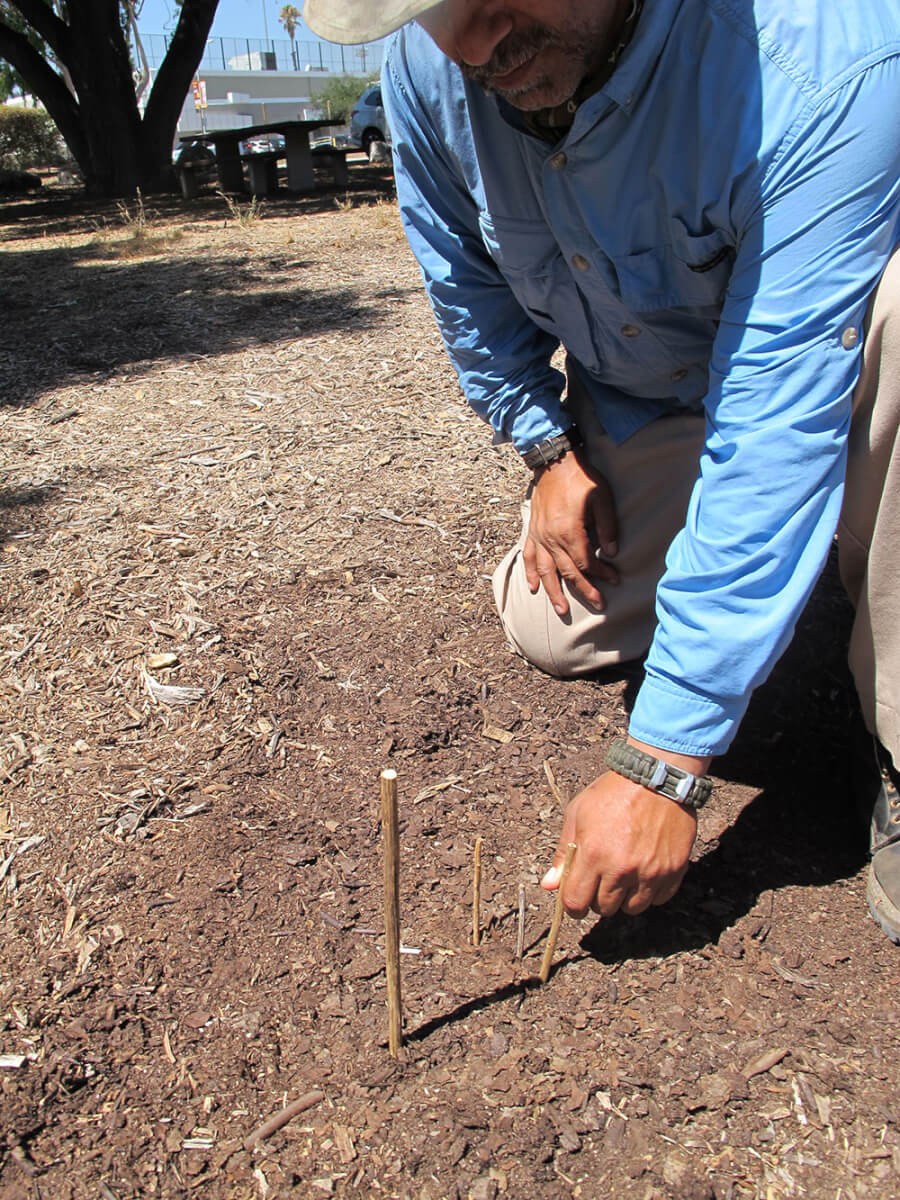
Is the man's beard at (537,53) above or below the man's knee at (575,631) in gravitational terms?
above

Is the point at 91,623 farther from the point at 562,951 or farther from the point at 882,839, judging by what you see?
the point at 882,839

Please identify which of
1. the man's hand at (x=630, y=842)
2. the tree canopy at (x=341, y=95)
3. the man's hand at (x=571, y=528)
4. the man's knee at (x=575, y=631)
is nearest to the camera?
the man's hand at (x=630, y=842)

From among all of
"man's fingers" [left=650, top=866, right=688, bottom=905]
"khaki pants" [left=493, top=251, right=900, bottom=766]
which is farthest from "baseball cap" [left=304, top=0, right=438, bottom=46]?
"man's fingers" [left=650, top=866, right=688, bottom=905]

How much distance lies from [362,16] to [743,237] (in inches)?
28.2

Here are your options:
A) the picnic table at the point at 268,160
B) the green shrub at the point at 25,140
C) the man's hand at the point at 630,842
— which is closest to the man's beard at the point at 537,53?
the man's hand at the point at 630,842

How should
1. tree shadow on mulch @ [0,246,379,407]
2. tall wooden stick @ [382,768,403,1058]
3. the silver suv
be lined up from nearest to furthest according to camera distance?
1. tall wooden stick @ [382,768,403,1058]
2. tree shadow on mulch @ [0,246,379,407]
3. the silver suv

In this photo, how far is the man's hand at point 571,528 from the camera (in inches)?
89.7

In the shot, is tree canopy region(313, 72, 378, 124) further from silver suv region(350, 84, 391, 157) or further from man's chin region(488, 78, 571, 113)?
man's chin region(488, 78, 571, 113)

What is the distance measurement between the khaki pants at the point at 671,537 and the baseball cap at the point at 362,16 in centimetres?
95

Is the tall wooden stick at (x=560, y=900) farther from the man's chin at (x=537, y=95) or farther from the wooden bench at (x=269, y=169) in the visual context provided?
the wooden bench at (x=269, y=169)

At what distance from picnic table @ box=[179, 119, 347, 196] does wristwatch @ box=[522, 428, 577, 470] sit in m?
10.9

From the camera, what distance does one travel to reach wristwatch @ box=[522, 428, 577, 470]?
7.61 feet

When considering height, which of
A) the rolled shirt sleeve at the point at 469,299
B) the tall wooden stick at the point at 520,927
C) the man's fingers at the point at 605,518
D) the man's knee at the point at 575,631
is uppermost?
the rolled shirt sleeve at the point at 469,299

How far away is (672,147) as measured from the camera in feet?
5.38
